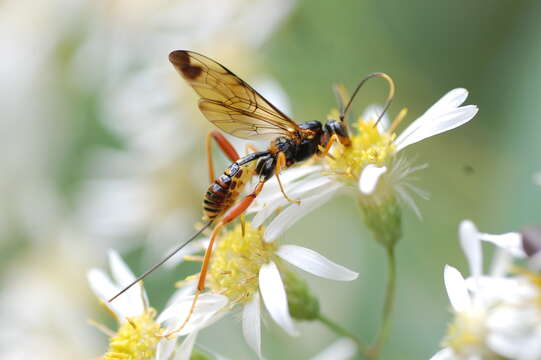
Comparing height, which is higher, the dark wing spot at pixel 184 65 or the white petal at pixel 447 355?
the dark wing spot at pixel 184 65

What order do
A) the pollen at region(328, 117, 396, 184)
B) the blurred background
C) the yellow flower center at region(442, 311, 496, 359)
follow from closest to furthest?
the yellow flower center at region(442, 311, 496, 359) → the pollen at region(328, 117, 396, 184) → the blurred background

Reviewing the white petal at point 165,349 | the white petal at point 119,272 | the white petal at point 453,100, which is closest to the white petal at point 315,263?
the white petal at point 165,349

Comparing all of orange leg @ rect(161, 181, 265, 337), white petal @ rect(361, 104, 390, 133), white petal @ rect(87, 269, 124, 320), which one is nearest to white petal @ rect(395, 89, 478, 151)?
white petal @ rect(361, 104, 390, 133)

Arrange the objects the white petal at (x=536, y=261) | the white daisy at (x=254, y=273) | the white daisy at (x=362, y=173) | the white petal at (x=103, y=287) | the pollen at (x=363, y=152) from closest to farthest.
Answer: the white petal at (x=536, y=261) → the white daisy at (x=254, y=273) → the white daisy at (x=362, y=173) → the pollen at (x=363, y=152) → the white petal at (x=103, y=287)

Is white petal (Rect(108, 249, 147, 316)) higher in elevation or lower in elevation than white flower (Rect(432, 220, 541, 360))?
higher

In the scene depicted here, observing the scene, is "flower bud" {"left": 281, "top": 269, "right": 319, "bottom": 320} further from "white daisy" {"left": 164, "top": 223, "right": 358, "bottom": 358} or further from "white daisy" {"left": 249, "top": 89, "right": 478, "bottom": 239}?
"white daisy" {"left": 249, "top": 89, "right": 478, "bottom": 239}

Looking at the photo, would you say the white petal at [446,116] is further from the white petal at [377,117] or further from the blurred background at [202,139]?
the blurred background at [202,139]

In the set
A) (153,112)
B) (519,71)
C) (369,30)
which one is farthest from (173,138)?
(519,71)

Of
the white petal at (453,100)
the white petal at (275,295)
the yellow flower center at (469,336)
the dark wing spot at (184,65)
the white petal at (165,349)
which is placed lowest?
the yellow flower center at (469,336)
